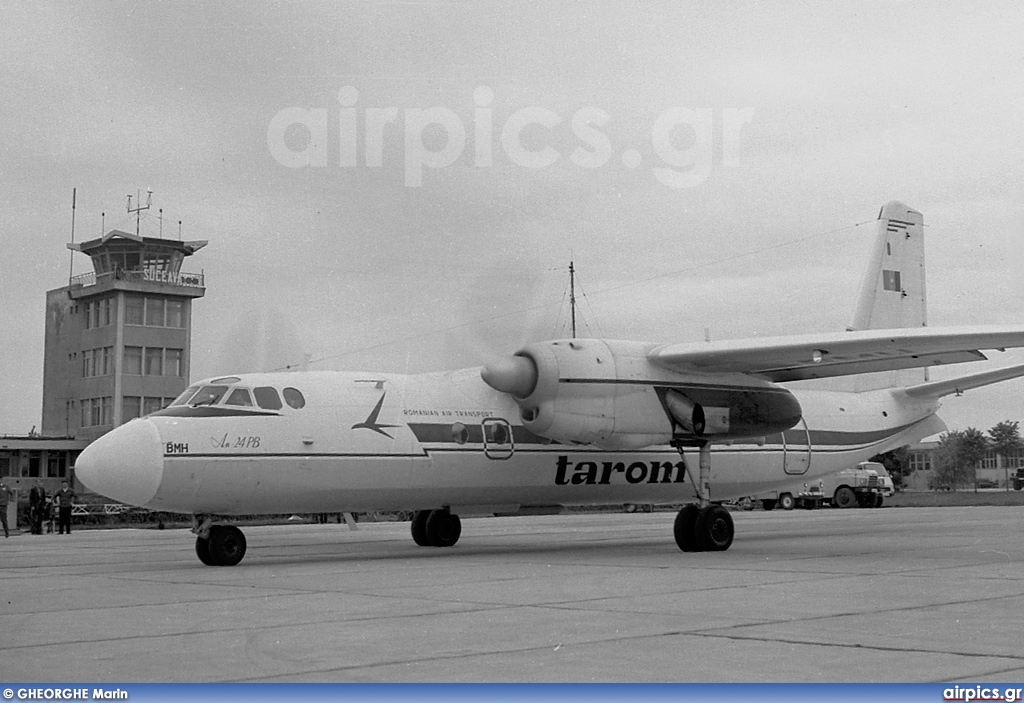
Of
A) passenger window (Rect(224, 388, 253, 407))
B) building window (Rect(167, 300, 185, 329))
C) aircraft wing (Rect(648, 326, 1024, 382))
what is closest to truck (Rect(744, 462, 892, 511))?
aircraft wing (Rect(648, 326, 1024, 382))

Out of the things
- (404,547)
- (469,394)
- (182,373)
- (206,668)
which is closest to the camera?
(206,668)

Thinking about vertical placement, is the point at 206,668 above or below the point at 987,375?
below

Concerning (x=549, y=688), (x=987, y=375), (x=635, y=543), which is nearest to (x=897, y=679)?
(x=549, y=688)

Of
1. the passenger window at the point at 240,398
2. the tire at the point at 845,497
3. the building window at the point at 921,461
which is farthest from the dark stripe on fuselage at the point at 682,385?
the building window at the point at 921,461

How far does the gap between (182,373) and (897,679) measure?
7140cm

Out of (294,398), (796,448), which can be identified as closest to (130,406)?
(796,448)

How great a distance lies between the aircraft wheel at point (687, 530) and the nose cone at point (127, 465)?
821 centimetres

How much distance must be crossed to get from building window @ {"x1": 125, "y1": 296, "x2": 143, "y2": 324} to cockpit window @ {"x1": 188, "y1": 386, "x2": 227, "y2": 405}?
56.3m

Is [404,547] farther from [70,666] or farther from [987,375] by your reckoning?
[70,666]

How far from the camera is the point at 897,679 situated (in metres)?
6.66

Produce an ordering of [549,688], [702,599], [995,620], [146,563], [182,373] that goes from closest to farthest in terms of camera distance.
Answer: [549,688] → [995,620] → [702,599] → [146,563] → [182,373]

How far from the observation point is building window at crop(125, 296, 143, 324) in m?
69.8

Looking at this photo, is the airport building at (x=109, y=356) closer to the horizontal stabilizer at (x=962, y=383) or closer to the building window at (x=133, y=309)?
the building window at (x=133, y=309)

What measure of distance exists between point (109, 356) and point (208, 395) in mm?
58410
